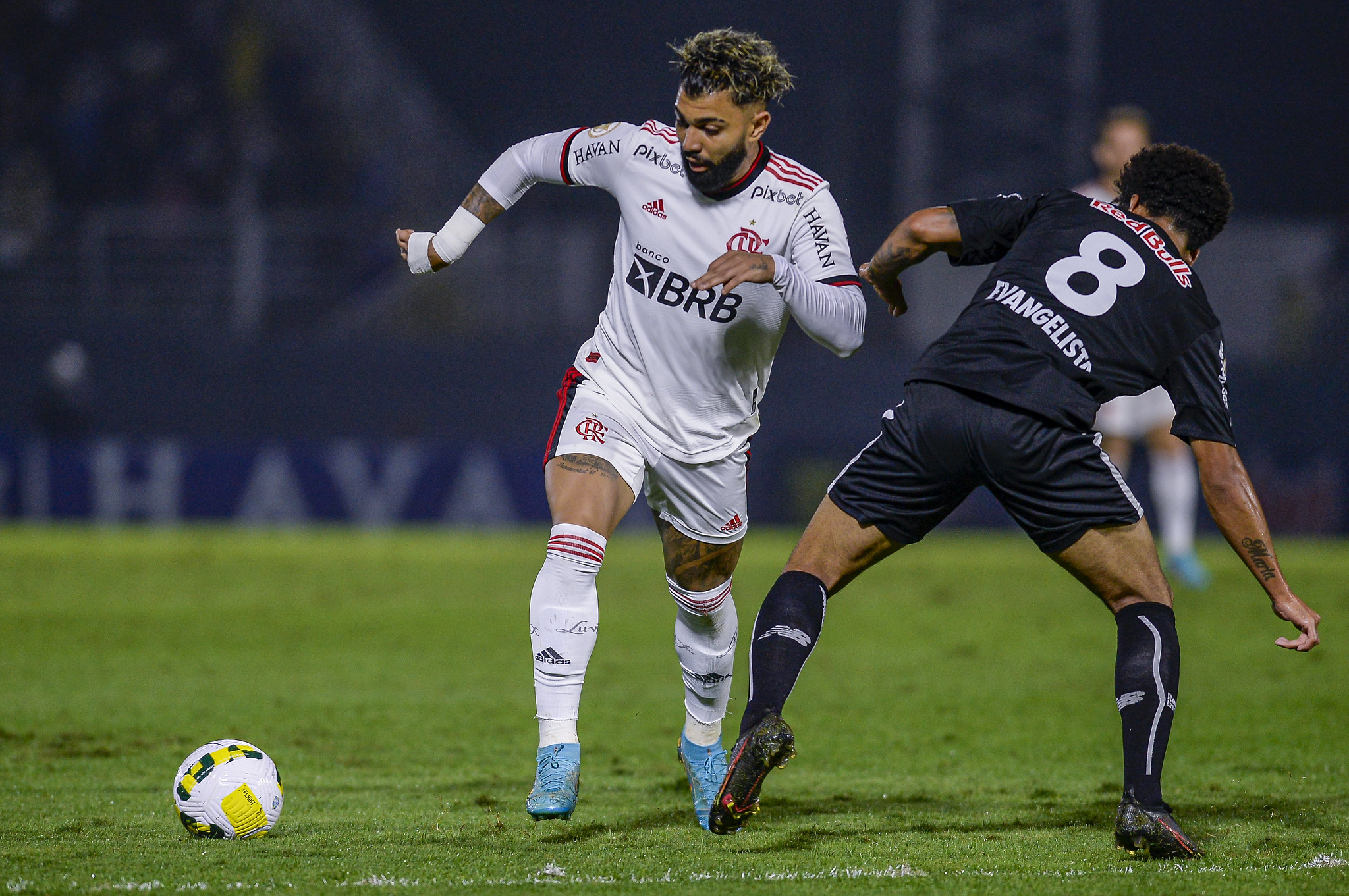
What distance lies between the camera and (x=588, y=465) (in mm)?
4137

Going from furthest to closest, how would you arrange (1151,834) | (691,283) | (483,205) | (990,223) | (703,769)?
(483,205)
(703,769)
(691,283)
(990,223)
(1151,834)

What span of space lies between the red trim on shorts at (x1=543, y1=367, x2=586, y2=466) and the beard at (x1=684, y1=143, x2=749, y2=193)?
2.35 feet

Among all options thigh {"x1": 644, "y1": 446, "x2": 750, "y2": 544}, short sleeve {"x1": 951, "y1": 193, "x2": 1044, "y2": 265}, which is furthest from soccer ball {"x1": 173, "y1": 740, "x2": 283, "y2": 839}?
short sleeve {"x1": 951, "y1": 193, "x2": 1044, "y2": 265}

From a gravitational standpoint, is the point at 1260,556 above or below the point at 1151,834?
above

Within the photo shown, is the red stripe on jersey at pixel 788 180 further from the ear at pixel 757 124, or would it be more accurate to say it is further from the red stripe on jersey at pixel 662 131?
A: the red stripe on jersey at pixel 662 131

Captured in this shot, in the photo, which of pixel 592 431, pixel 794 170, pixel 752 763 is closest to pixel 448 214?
pixel 794 170

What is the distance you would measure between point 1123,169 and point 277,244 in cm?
1471

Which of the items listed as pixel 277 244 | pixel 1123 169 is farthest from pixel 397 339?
pixel 1123 169

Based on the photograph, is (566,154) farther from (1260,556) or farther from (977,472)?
(1260,556)

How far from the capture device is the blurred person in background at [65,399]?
1606 centimetres

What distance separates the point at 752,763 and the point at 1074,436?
3.99ft

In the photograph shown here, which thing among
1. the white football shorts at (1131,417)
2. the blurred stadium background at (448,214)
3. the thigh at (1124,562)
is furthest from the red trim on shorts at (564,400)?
the blurred stadium background at (448,214)

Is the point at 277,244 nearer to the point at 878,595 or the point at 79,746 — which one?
the point at 878,595

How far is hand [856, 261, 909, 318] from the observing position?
3908mm
